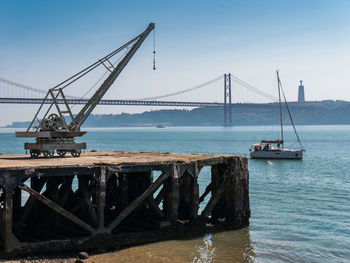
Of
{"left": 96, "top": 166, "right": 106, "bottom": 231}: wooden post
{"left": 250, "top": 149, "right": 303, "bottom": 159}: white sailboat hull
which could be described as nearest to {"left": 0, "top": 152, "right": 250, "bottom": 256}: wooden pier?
{"left": 96, "top": 166, "right": 106, "bottom": 231}: wooden post

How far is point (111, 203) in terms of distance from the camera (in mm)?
19625

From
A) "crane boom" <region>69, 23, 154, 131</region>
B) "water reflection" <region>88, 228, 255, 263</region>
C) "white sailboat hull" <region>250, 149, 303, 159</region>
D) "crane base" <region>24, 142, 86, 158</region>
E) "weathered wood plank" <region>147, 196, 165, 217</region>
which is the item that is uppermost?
"crane boom" <region>69, 23, 154, 131</region>

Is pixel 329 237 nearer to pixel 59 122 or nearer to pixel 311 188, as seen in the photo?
pixel 59 122

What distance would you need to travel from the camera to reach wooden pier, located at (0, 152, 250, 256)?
45.4 ft

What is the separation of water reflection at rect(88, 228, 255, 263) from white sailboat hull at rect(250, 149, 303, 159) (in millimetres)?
47166

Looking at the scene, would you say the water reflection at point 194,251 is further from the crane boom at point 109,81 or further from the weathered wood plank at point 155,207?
the crane boom at point 109,81

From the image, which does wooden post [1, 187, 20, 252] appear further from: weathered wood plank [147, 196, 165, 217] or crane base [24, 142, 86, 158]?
crane base [24, 142, 86, 158]

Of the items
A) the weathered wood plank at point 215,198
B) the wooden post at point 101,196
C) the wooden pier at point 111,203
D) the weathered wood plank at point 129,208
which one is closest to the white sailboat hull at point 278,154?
the wooden pier at point 111,203

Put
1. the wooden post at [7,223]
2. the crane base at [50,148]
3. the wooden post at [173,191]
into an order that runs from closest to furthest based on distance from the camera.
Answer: the wooden post at [7,223] < the wooden post at [173,191] < the crane base at [50,148]

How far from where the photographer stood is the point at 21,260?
13.1 metres

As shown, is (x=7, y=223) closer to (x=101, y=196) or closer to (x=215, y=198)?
(x=101, y=196)

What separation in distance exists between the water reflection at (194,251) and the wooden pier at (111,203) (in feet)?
1.34

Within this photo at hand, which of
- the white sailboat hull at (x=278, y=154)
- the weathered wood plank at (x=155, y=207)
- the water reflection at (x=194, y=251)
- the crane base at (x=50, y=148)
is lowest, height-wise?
the water reflection at (x=194, y=251)

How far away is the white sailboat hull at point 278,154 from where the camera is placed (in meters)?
63.5
